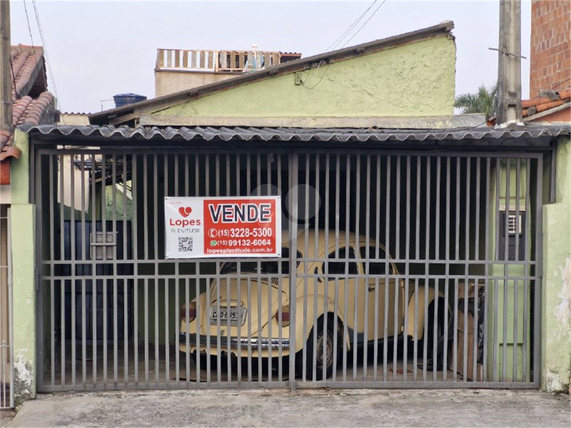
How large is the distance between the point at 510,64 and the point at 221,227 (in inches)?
151

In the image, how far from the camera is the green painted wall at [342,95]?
35.7ft

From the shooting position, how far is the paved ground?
7301mm

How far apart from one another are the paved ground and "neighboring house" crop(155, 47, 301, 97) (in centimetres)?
872

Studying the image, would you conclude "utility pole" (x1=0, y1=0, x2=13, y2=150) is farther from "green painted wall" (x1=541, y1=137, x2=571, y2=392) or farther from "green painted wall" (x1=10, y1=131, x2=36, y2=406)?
"green painted wall" (x1=541, y1=137, x2=571, y2=392)

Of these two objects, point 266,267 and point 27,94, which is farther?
point 27,94

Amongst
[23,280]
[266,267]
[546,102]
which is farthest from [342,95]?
[23,280]

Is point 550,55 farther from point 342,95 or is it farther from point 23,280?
point 23,280

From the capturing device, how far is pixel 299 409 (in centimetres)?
770

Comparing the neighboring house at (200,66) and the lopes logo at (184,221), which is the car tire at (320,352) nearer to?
the lopes logo at (184,221)

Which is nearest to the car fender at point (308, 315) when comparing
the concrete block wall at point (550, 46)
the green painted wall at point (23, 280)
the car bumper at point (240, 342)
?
the car bumper at point (240, 342)

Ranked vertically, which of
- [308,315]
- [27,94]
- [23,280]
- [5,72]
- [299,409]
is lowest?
[299,409]

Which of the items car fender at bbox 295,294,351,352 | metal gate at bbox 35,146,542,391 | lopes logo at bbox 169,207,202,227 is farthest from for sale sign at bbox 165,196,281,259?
car fender at bbox 295,294,351,352

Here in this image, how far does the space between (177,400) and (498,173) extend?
4.36 metres

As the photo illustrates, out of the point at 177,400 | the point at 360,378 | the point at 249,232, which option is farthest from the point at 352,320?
the point at 177,400
